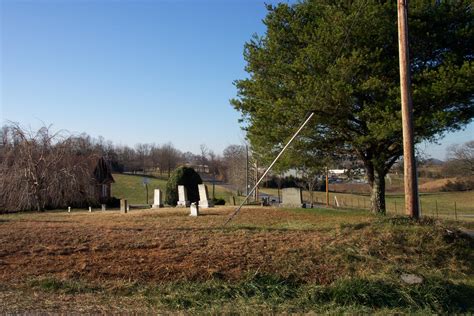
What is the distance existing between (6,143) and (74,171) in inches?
179

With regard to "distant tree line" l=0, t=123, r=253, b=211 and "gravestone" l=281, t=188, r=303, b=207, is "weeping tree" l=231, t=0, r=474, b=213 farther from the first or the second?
"distant tree line" l=0, t=123, r=253, b=211

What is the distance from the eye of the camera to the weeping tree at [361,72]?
13.7 m

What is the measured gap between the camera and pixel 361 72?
14.4 m

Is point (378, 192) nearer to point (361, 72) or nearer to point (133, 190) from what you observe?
point (361, 72)

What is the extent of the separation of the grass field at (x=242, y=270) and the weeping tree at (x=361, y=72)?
15.6 ft

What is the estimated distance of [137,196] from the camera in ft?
194

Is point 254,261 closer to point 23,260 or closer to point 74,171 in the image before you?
point 23,260

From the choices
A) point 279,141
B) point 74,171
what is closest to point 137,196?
point 74,171

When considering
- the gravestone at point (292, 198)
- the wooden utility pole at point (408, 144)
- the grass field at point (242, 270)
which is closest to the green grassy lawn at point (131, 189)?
the gravestone at point (292, 198)

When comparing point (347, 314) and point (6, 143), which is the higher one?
point (6, 143)

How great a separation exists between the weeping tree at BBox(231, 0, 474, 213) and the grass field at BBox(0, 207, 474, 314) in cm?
476

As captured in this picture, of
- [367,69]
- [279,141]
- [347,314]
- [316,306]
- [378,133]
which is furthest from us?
[279,141]

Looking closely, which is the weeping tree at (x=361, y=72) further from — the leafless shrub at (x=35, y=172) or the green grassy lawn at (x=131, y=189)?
the green grassy lawn at (x=131, y=189)

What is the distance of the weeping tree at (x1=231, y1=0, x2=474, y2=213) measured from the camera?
1366 cm
